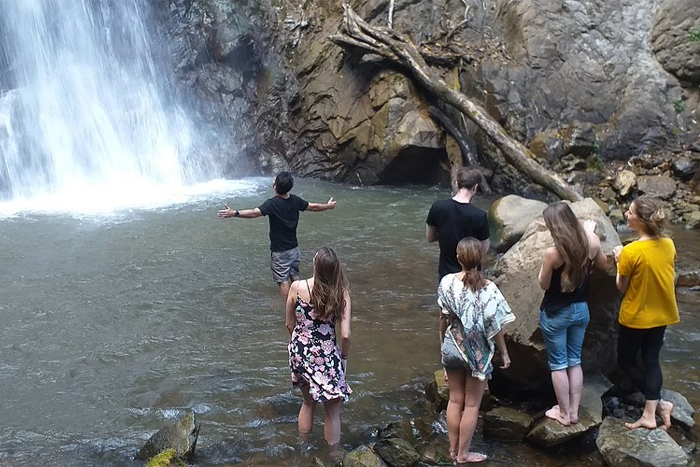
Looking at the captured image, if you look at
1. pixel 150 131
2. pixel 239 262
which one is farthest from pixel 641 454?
pixel 150 131

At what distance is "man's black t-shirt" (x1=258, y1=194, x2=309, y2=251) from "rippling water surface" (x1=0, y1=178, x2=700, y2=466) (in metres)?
0.94

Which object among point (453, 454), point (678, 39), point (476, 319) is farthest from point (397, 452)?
point (678, 39)

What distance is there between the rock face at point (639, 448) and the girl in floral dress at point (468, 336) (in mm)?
816

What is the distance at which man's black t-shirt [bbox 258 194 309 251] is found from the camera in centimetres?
643

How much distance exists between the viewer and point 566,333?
4422mm


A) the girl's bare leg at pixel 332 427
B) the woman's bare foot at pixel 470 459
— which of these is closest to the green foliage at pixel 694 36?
the woman's bare foot at pixel 470 459

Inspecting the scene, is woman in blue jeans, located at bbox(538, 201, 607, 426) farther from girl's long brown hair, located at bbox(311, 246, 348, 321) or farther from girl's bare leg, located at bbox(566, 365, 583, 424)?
girl's long brown hair, located at bbox(311, 246, 348, 321)

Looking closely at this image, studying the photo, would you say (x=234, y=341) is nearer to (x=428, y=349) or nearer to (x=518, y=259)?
(x=428, y=349)

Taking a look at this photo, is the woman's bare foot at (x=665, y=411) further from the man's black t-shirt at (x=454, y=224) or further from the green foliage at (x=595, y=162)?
the green foliage at (x=595, y=162)

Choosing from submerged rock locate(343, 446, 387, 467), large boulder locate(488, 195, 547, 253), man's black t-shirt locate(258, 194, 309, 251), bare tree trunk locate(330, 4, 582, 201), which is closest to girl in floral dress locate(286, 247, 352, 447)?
submerged rock locate(343, 446, 387, 467)

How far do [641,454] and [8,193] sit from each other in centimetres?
1382

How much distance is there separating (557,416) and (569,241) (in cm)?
127

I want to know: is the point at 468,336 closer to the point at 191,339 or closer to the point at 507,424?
the point at 507,424

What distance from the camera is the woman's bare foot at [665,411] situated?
4.47m
